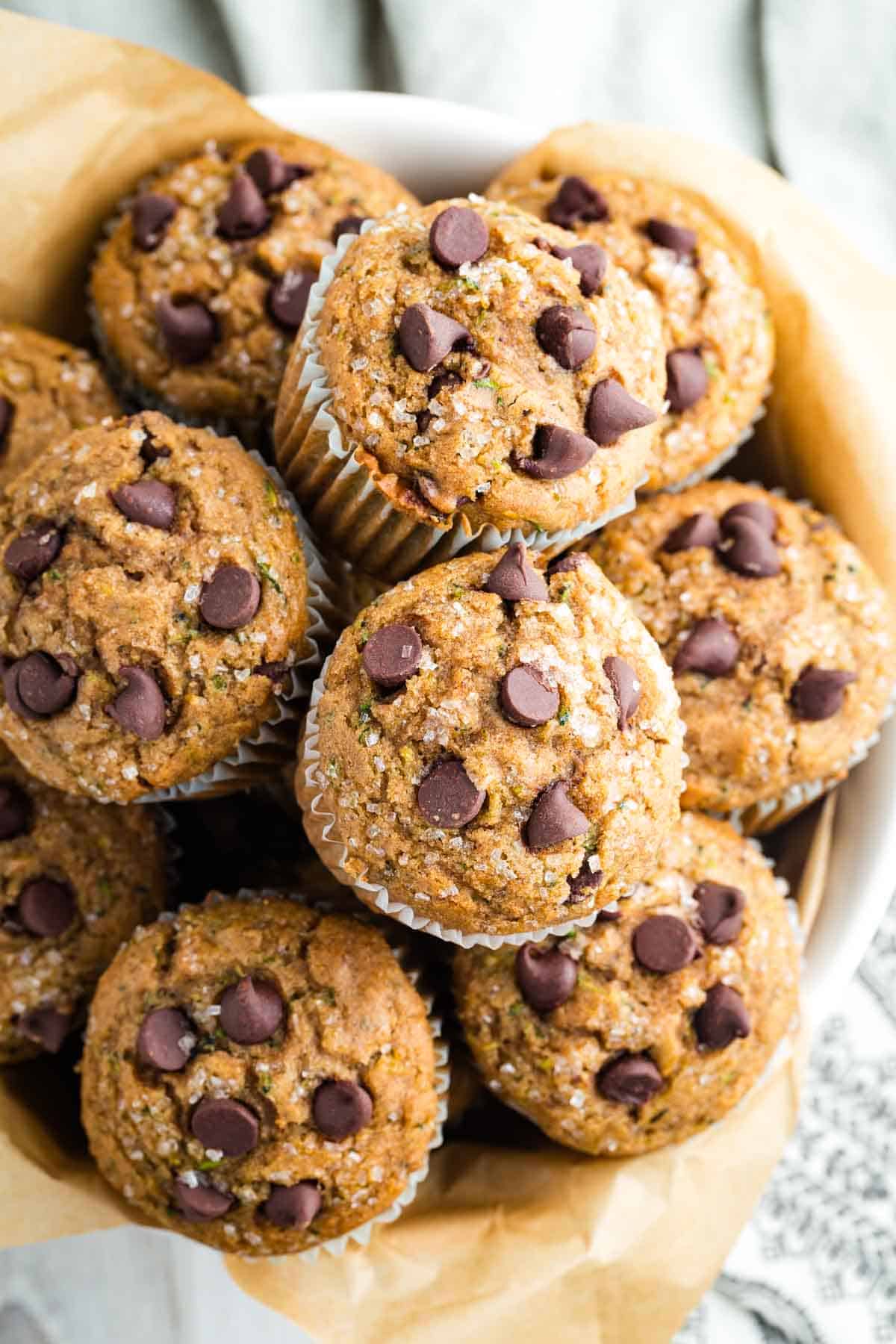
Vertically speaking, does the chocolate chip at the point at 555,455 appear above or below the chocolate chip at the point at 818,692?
above

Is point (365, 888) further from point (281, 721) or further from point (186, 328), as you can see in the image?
point (186, 328)

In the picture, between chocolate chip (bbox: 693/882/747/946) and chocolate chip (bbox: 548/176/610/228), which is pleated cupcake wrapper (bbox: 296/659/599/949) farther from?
chocolate chip (bbox: 548/176/610/228)

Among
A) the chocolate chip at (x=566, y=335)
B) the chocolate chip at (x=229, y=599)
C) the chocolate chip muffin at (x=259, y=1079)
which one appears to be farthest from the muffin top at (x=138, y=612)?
the chocolate chip at (x=566, y=335)

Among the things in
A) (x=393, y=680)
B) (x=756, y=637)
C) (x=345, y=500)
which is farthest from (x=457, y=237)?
(x=756, y=637)

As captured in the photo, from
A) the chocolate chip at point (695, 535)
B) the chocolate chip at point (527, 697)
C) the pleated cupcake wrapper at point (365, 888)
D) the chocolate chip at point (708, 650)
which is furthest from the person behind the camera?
the chocolate chip at point (695, 535)

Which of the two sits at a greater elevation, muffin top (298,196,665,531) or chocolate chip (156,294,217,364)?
muffin top (298,196,665,531)

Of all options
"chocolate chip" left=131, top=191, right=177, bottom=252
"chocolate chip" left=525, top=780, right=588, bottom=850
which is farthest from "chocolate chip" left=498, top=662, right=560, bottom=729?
"chocolate chip" left=131, top=191, right=177, bottom=252

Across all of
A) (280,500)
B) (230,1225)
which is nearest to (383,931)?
(230,1225)

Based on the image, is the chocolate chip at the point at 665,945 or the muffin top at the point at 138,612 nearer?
the muffin top at the point at 138,612

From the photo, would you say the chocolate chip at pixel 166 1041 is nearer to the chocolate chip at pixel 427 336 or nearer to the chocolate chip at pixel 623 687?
the chocolate chip at pixel 623 687
